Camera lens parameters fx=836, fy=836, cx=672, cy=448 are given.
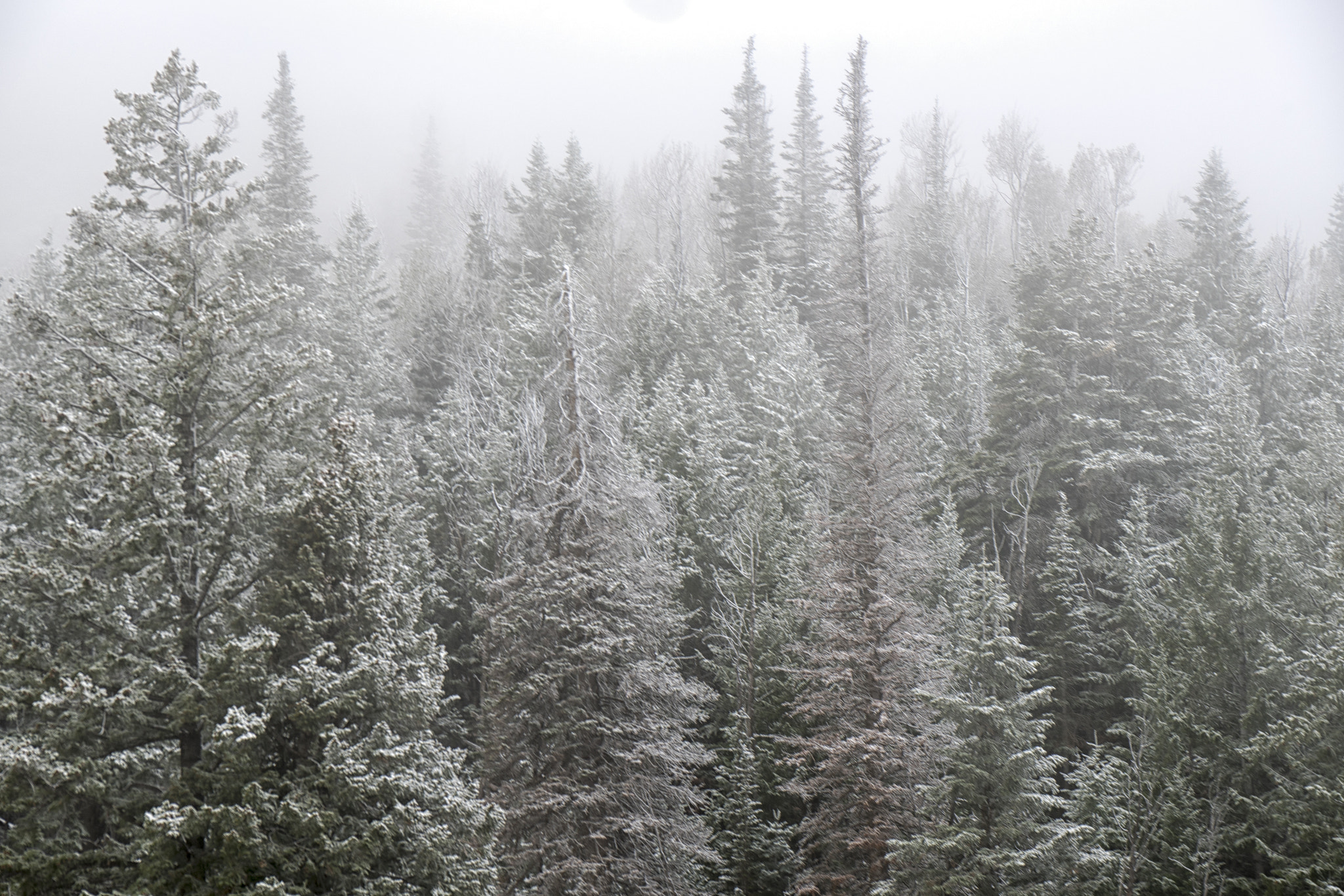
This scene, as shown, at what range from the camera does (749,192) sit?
139ft

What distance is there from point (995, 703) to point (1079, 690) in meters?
11.2

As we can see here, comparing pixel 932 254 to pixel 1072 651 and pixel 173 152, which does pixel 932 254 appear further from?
pixel 173 152

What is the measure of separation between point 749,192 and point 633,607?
104 ft

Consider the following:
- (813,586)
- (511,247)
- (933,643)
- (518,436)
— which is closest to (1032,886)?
(933,643)

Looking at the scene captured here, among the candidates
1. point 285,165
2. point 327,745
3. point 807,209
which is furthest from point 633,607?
point 285,165

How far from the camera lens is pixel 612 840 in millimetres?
14695

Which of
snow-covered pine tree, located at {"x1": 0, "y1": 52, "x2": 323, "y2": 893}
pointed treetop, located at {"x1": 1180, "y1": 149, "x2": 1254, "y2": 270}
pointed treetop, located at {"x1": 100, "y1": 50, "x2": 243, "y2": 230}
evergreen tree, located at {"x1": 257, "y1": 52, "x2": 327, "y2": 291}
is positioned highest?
evergreen tree, located at {"x1": 257, "y1": 52, "x2": 327, "y2": 291}

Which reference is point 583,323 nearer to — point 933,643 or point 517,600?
point 517,600

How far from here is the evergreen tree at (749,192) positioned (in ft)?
135

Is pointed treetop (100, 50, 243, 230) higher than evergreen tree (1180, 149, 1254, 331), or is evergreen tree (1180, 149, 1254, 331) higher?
evergreen tree (1180, 149, 1254, 331)

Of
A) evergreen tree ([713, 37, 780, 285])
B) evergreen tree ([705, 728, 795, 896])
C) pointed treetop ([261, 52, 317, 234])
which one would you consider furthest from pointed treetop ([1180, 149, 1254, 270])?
pointed treetop ([261, 52, 317, 234])

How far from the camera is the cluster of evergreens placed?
12328mm

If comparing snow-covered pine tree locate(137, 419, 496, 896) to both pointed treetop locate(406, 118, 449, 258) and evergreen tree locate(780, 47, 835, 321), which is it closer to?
evergreen tree locate(780, 47, 835, 321)

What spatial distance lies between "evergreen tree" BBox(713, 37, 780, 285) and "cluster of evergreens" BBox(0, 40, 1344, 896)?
15063 millimetres
